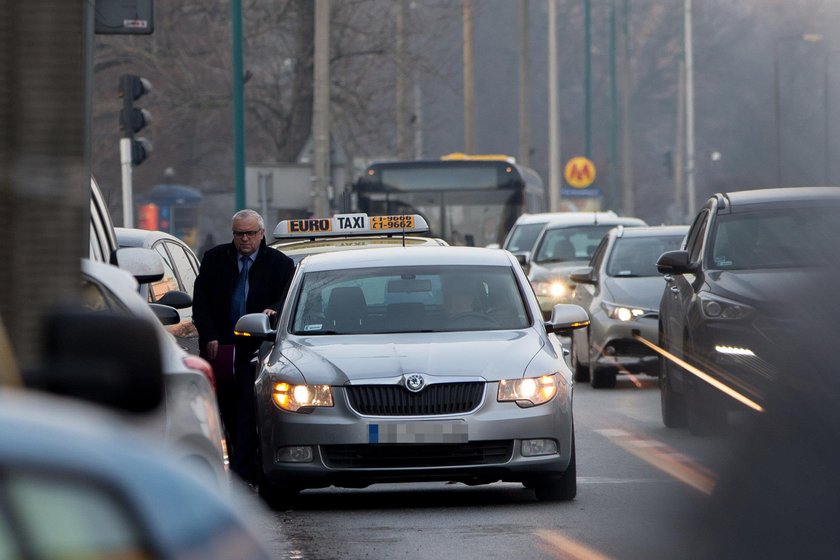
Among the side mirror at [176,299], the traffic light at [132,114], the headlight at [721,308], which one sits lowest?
the headlight at [721,308]

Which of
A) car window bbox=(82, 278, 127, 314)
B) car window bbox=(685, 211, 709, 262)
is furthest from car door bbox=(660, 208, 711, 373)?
car window bbox=(82, 278, 127, 314)

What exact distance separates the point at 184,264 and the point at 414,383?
18.5ft

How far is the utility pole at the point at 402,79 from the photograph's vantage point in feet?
142

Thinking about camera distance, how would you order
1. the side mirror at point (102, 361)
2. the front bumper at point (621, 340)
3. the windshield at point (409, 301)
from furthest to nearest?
the front bumper at point (621, 340), the windshield at point (409, 301), the side mirror at point (102, 361)

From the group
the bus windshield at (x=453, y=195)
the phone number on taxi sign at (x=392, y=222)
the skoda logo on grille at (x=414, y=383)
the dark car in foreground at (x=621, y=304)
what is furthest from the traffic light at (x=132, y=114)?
the skoda logo on grille at (x=414, y=383)

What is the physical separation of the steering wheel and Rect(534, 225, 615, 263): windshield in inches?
566

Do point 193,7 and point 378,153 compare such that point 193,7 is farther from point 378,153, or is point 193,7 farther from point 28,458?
point 28,458

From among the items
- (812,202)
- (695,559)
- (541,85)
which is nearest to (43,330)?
(695,559)

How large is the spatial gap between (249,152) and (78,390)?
56184 mm

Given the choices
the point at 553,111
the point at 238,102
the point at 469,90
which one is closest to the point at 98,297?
the point at 238,102

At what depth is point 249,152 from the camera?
58.8m

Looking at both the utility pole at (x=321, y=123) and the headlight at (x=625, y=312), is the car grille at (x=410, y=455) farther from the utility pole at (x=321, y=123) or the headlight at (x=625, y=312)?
the utility pole at (x=321, y=123)

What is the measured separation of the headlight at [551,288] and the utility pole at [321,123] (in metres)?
8.12

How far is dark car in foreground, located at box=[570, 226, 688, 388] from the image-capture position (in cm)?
1934
